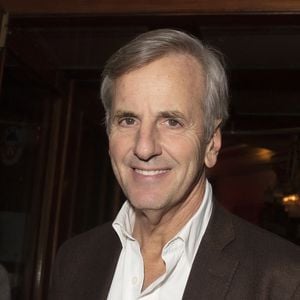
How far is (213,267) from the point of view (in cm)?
128

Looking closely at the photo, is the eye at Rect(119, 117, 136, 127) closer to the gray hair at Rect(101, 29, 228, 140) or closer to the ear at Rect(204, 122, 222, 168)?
the gray hair at Rect(101, 29, 228, 140)

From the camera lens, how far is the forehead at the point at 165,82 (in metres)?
1.29

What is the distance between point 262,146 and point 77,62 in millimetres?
1715

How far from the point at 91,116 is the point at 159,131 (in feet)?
7.99

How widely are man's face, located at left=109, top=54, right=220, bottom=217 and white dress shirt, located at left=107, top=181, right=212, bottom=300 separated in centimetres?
8

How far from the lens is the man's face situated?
1286 mm

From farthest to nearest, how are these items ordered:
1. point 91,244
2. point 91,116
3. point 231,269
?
point 91,116
point 91,244
point 231,269

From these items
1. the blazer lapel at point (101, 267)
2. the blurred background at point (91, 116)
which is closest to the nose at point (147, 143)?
the blazer lapel at point (101, 267)

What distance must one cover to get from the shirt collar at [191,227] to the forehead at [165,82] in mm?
286

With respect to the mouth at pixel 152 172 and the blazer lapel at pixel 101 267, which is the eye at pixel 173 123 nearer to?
the mouth at pixel 152 172

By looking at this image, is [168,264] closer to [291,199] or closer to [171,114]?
[171,114]

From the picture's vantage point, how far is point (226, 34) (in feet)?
8.64

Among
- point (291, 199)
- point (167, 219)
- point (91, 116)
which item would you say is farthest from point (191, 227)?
point (291, 199)

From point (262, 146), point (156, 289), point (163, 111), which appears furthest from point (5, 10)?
point (262, 146)
